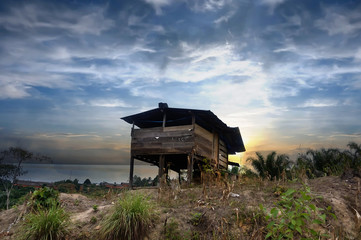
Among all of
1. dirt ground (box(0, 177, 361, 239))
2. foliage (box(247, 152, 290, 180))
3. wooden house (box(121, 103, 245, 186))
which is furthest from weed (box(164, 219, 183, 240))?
foliage (box(247, 152, 290, 180))

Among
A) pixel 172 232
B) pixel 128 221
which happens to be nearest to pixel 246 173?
pixel 172 232

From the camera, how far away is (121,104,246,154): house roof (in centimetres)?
1762

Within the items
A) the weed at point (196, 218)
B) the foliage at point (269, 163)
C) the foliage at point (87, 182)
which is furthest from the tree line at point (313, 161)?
the foliage at point (87, 182)

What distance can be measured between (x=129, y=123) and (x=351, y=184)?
12.9m

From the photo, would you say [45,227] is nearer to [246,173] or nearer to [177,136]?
[177,136]

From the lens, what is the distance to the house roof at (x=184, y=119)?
1762 centimetres

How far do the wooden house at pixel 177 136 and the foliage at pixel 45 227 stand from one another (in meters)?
8.44

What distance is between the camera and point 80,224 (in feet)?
28.8

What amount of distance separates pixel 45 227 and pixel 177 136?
1007 centimetres

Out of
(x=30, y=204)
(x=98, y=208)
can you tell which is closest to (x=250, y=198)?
(x=98, y=208)

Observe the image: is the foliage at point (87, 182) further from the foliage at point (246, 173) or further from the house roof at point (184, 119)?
the foliage at point (246, 173)

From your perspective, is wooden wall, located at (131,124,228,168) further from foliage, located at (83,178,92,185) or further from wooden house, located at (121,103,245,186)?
foliage, located at (83,178,92,185)

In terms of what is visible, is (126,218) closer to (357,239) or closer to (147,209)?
(147,209)

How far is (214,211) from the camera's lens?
848cm
